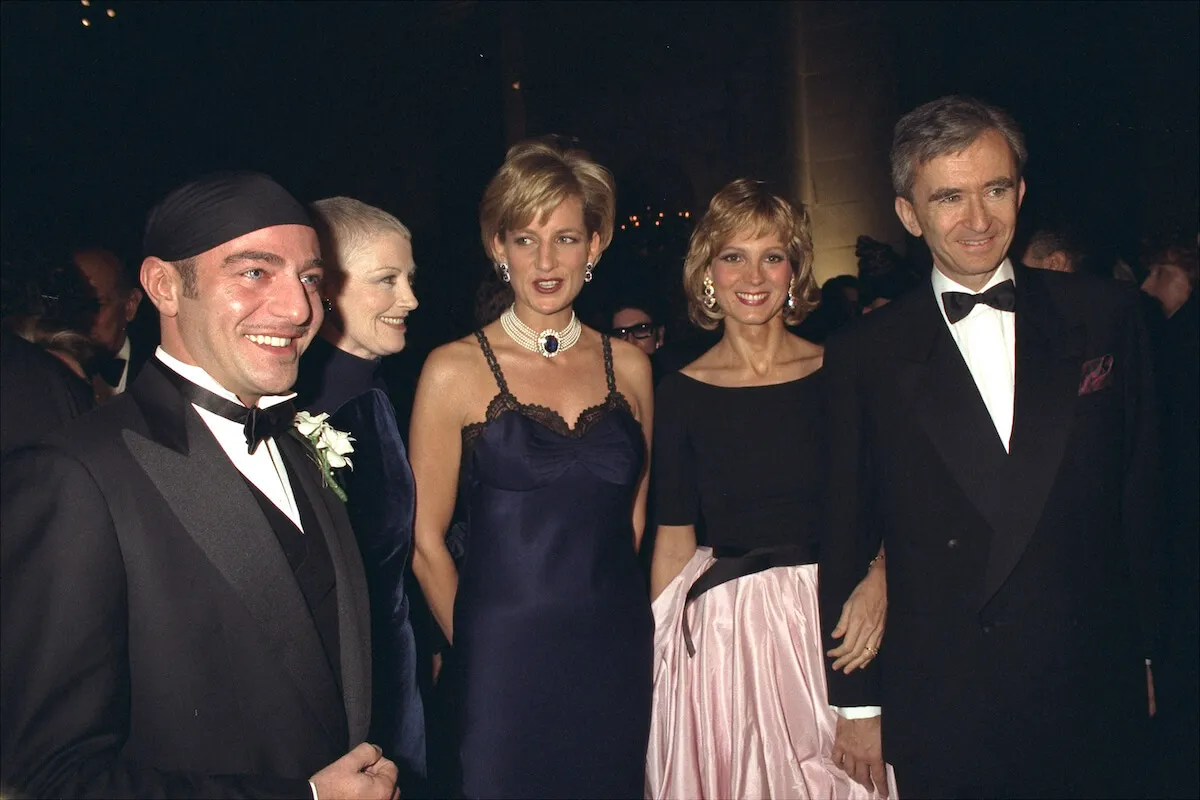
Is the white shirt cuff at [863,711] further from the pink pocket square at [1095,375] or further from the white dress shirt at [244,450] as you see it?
the white dress shirt at [244,450]

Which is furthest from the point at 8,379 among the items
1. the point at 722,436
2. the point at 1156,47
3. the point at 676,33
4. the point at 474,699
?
the point at 1156,47

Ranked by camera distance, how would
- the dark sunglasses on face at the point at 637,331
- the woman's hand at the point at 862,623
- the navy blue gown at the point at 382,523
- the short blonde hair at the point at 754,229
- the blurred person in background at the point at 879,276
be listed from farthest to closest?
the blurred person in background at the point at 879,276 < the dark sunglasses on face at the point at 637,331 < the short blonde hair at the point at 754,229 < the navy blue gown at the point at 382,523 < the woman's hand at the point at 862,623

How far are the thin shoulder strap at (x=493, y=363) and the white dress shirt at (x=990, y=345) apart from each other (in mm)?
1246

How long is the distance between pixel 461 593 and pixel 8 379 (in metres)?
1.39

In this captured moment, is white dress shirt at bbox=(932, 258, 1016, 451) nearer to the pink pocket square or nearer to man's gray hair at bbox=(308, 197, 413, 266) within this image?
the pink pocket square

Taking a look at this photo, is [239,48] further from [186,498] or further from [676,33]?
[186,498]

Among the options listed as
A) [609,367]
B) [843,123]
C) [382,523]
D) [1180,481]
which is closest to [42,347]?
[382,523]

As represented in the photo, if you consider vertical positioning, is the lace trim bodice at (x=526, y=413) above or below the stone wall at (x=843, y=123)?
below

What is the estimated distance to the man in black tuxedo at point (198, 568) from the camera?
4.07ft

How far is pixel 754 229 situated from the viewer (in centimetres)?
287

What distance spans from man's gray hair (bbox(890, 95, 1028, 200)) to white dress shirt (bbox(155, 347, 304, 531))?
164 centimetres

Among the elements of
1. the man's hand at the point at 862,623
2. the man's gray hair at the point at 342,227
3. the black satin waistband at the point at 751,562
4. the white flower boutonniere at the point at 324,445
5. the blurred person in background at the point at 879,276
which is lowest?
the man's hand at the point at 862,623

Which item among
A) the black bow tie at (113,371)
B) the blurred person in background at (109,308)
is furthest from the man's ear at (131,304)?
the black bow tie at (113,371)

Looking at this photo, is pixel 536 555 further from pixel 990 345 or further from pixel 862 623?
pixel 990 345
